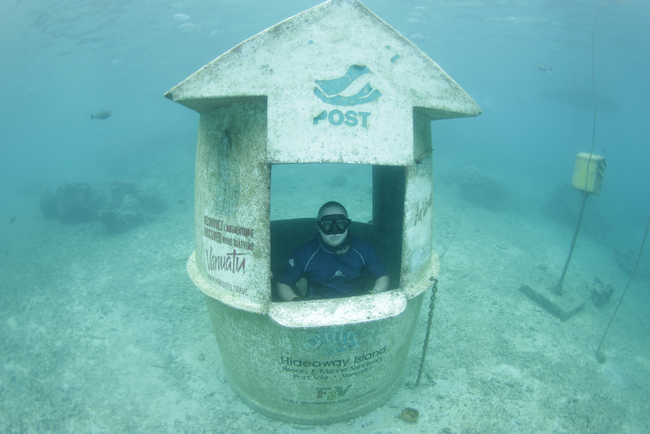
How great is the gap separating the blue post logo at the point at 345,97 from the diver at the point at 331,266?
1.08m

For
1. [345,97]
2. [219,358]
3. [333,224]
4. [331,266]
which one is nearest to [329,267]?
[331,266]

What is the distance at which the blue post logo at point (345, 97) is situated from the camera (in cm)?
206

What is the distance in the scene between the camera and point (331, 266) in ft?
10.2

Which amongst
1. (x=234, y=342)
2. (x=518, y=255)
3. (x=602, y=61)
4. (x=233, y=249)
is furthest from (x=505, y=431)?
(x=602, y=61)

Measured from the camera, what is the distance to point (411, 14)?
879 inches

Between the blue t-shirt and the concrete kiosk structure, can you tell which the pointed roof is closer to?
the concrete kiosk structure

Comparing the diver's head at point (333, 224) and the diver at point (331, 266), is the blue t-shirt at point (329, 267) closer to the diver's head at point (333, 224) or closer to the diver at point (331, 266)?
the diver at point (331, 266)

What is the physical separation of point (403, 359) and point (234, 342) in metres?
1.88

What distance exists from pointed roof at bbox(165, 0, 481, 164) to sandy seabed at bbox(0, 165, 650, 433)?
2999 mm

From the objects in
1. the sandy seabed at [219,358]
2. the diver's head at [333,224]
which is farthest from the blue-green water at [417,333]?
the diver's head at [333,224]

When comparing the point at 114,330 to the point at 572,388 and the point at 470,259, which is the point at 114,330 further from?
the point at 470,259

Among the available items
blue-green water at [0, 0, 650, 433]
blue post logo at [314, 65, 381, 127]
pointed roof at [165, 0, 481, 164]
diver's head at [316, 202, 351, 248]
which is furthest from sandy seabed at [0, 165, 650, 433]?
blue post logo at [314, 65, 381, 127]

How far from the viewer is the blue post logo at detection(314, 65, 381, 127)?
2.06 meters

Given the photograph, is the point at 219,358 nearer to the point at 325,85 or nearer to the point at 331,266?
the point at 331,266
